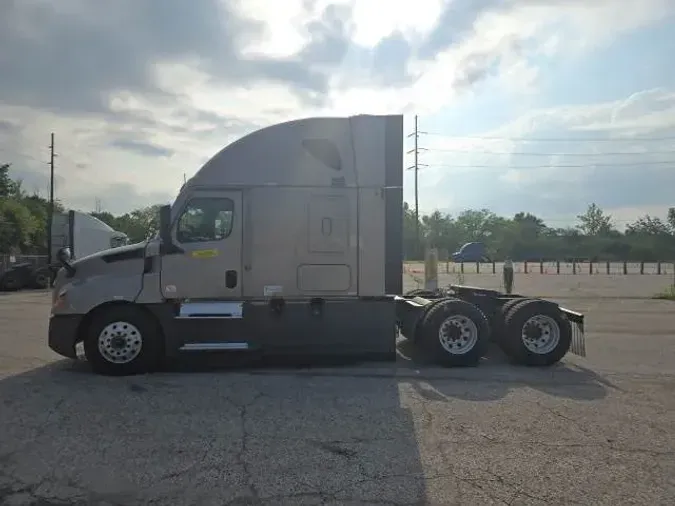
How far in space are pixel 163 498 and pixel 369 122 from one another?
6.17m

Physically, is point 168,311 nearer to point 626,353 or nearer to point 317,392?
point 317,392

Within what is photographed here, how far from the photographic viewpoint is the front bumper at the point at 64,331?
28.7ft

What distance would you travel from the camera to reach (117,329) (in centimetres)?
868

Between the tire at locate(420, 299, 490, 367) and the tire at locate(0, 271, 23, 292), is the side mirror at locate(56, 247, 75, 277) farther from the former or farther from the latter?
the tire at locate(0, 271, 23, 292)

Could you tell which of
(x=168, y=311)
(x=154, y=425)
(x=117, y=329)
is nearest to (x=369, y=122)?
(x=168, y=311)

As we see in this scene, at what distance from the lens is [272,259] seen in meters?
9.09

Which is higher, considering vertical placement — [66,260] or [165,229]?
[165,229]

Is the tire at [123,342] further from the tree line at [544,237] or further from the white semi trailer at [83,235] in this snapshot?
the tree line at [544,237]

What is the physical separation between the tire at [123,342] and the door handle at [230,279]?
3.76 ft

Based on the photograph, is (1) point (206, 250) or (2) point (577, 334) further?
(2) point (577, 334)

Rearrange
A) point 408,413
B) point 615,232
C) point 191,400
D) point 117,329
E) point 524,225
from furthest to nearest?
point 524,225
point 615,232
point 117,329
point 191,400
point 408,413

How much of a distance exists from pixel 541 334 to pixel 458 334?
54.4 inches

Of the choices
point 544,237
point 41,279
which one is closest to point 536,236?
point 544,237

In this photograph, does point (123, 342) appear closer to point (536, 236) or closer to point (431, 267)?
point (431, 267)
